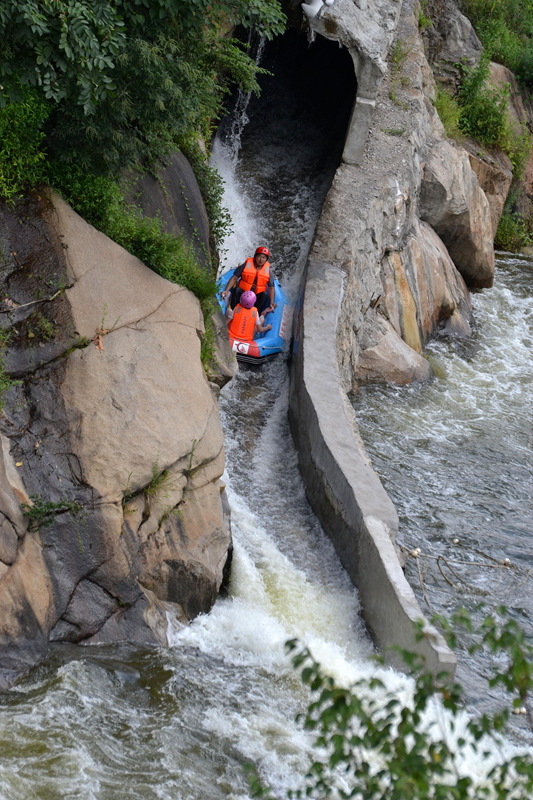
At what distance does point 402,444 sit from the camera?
10078 mm

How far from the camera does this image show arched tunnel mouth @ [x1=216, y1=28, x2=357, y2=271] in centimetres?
1356

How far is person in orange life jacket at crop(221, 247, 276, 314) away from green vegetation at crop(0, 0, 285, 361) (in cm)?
253

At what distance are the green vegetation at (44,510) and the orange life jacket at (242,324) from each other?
4885 mm

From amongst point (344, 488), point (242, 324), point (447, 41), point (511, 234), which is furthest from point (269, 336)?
point (447, 41)

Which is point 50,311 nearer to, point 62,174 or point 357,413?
point 62,174

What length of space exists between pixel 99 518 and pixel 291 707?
2.10 metres

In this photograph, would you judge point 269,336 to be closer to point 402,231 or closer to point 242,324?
point 242,324

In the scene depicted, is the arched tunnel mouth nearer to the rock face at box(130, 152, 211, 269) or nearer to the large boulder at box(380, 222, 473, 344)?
the large boulder at box(380, 222, 473, 344)

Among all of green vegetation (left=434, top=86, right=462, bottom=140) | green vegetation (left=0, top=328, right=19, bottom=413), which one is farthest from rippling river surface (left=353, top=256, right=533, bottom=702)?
green vegetation (left=434, top=86, right=462, bottom=140)

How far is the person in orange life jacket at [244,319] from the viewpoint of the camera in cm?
1052

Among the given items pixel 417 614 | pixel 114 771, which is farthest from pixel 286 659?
pixel 114 771

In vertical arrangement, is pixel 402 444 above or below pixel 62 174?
below

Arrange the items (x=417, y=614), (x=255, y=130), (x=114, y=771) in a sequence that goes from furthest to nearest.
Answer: (x=255, y=130)
(x=417, y=614)
(x=114, y=771)

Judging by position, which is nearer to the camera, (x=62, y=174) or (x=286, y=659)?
(x=286, y=659)
